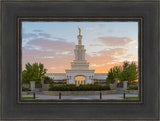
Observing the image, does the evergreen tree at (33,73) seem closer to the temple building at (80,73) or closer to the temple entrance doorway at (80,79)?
the temple building at (80,73)

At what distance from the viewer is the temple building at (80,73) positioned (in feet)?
104

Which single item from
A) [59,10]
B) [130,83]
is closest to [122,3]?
[59,10]

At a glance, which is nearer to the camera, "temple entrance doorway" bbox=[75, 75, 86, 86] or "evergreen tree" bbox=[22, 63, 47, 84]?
"evergreen tree" bbox=[22, 63, 47, 84]

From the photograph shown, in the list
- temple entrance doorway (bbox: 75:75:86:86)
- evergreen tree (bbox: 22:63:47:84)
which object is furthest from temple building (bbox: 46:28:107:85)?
evergreen tree (bbox: 22:63:47:84)

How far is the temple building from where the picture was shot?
104 ft

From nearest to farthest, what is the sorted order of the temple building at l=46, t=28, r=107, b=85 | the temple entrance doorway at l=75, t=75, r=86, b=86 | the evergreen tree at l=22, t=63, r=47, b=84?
the evergreen tree at l=22, t=63, r=47, b=84 < the temple building at l=46, t=28, r=107, b=85 < the temple entrance doorway at l=75, t=75, r=86, b=86

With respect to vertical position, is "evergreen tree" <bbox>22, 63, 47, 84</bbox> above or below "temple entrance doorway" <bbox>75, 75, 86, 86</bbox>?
above

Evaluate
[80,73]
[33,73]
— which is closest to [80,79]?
[80,73]

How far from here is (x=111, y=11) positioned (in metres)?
6.65

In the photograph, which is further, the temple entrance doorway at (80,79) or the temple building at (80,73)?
the temple entrance doorway at (80,79)

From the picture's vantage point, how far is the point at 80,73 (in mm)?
31844

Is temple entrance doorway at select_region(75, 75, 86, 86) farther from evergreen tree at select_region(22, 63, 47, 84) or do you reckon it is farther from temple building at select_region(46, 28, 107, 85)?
evergreen tree at select_region(22, 63, 47, 84)

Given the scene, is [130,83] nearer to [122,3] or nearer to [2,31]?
[122,3]

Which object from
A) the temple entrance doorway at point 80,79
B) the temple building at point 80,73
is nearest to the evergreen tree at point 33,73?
the temple building at point 80,73
